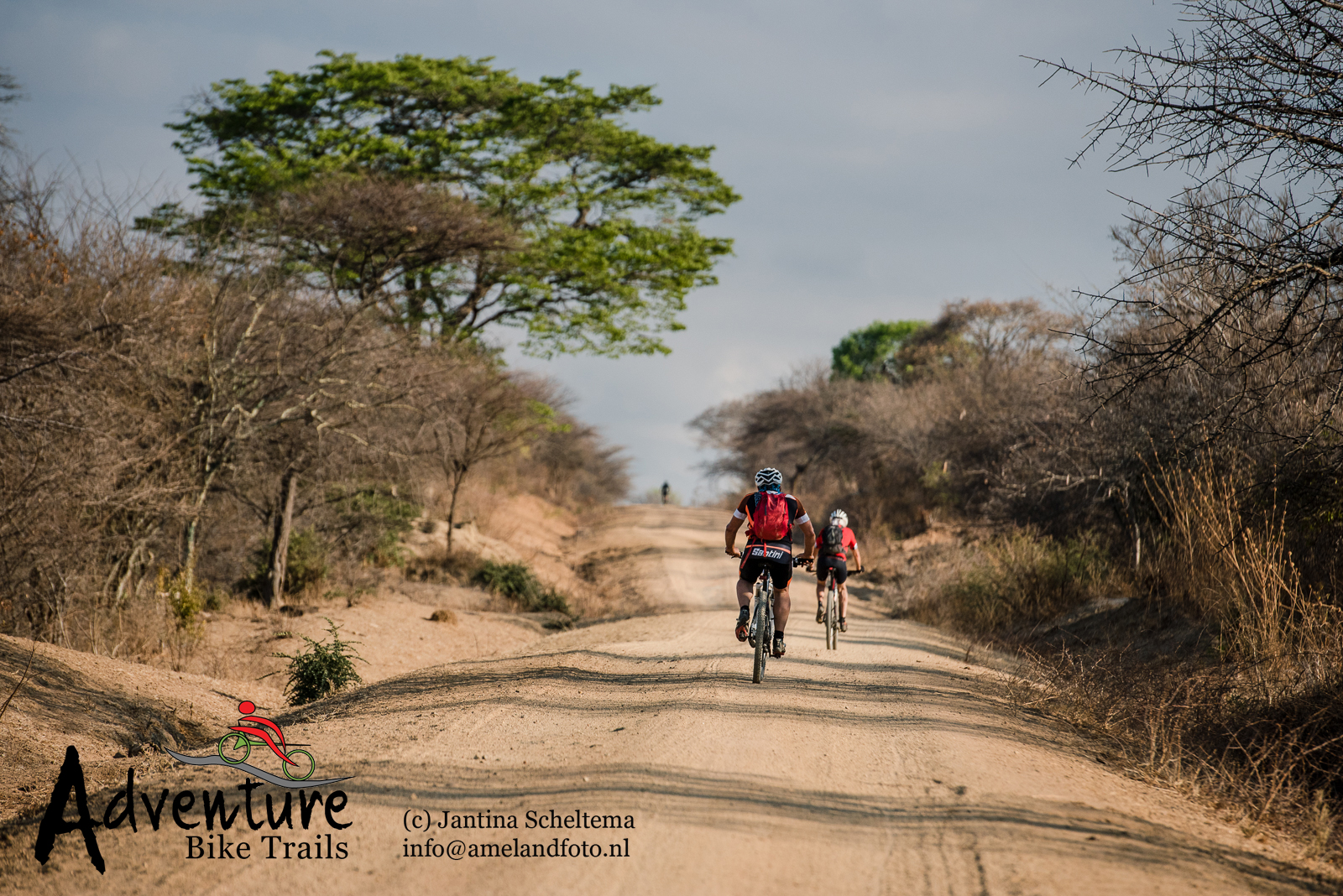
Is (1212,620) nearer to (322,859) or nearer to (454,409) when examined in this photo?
(322,859)

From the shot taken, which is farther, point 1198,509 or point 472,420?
point 472,420

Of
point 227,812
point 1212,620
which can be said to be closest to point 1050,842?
point 227,812

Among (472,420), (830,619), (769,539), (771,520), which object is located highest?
(472,420)

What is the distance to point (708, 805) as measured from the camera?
4730 millimetres

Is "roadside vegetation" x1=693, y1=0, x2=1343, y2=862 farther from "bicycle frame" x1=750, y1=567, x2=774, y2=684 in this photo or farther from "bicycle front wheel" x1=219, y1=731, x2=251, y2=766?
"bicycle front wheel" x1=219, y1=731, x2=251, y2=766

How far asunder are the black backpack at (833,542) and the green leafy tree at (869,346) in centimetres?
5378

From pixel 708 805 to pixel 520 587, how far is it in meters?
15.7

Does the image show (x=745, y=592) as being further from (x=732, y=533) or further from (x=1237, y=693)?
(x=1237, y=693)

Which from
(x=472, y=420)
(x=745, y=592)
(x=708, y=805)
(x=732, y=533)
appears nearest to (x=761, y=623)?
(x=745, y=592)

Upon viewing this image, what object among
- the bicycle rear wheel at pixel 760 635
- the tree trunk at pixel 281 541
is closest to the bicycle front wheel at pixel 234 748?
the bicycle rear wheel at pixel 760 635

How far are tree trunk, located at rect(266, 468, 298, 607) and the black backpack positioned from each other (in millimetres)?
8763

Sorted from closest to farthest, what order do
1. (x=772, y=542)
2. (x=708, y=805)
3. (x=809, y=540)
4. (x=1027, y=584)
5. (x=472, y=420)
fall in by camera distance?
(x=708, y=805)
(x=772, y=542)
(x=809, y=540)
(x=1027, y=584)
(x=472, y=420)

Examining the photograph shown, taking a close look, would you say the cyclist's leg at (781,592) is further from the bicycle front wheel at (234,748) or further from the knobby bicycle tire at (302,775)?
the bicycle front wheel at (234,748)

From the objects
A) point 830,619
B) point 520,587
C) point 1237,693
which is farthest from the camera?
point 520,587
